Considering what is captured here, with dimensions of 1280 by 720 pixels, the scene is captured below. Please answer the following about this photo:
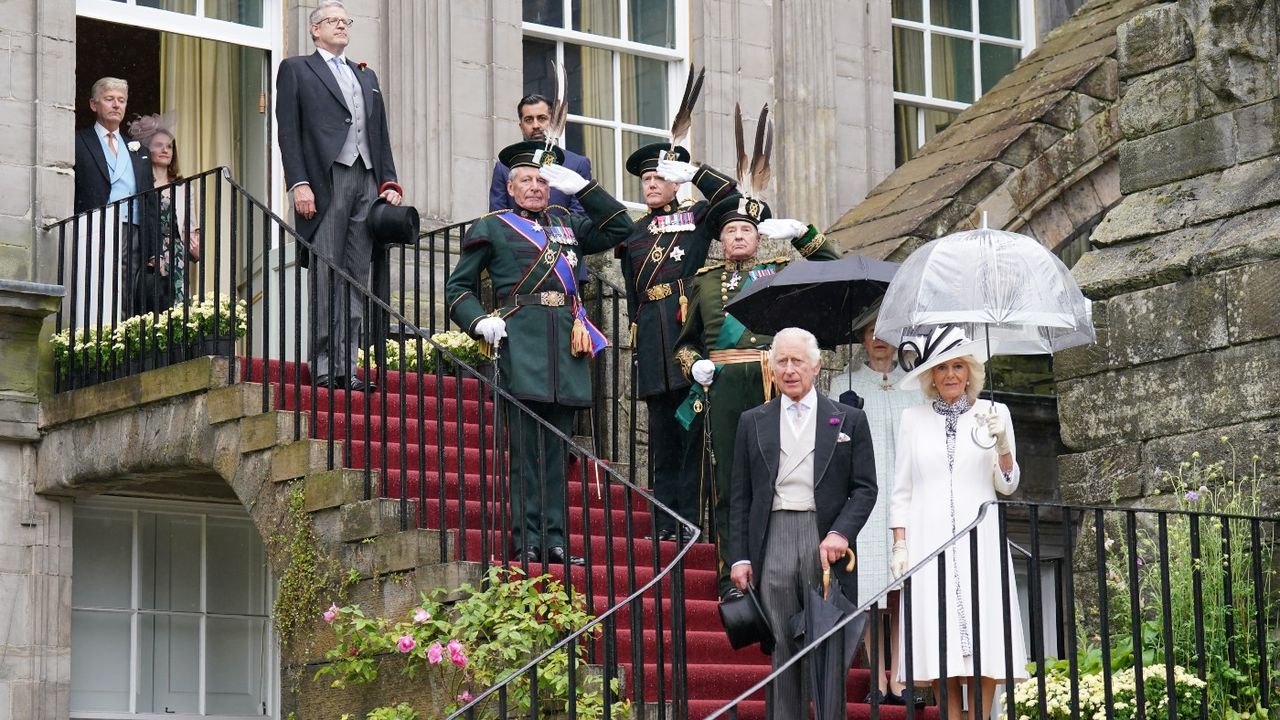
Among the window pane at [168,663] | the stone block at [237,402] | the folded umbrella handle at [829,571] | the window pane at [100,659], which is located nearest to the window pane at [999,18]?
the window pane at [168,663]

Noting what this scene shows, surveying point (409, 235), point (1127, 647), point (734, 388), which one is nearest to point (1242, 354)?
point (1127, 647)

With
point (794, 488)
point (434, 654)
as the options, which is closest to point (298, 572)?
point (434, 654)

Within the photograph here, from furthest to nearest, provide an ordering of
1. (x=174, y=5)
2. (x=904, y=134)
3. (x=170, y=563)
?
1. (x=904, y=134)
2. (x=174, y=5)
3. (x=170, y=563)

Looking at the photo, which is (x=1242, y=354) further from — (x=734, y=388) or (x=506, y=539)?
(x=506, y=539)

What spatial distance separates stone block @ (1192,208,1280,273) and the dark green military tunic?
9.13ft

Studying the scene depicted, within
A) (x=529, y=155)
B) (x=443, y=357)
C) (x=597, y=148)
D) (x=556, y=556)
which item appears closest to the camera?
(x=556, y=556)

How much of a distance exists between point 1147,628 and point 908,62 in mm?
8067

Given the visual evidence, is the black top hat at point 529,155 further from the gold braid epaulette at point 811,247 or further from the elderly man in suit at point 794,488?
the elderly man in suit at point 794,488

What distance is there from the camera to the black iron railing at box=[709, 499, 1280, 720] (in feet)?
25.5

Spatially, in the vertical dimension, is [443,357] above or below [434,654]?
above

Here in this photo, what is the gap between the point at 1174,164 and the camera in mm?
10250

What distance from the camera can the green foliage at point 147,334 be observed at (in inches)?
428

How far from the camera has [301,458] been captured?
9.90 meters

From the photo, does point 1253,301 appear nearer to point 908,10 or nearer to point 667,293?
point 667,293
